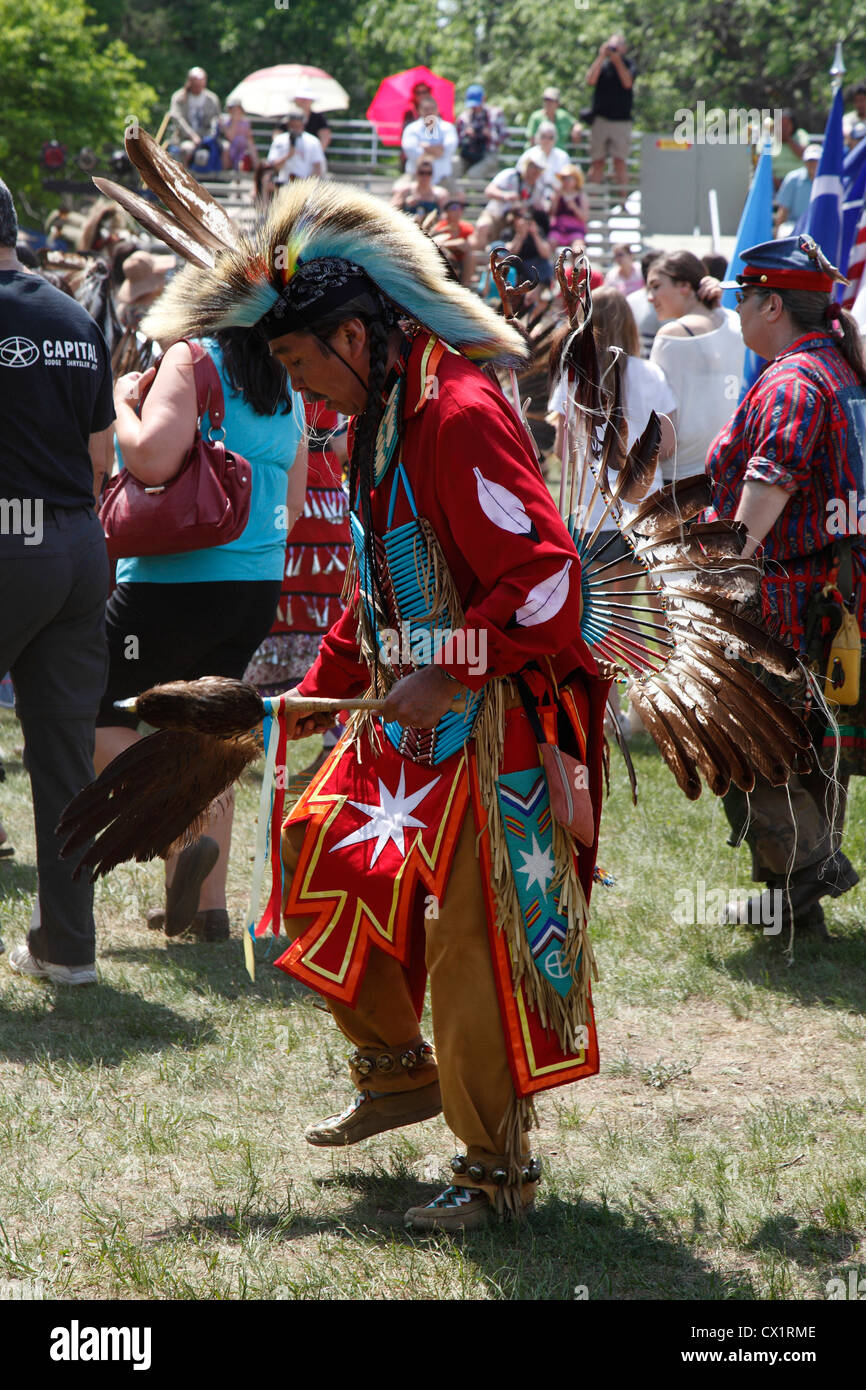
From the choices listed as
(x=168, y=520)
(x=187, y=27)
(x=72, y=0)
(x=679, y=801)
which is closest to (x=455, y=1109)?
(x=168, y=520)

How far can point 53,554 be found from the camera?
3824mm

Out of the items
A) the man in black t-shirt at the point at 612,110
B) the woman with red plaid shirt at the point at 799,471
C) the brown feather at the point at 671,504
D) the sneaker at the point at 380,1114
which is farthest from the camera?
the man in black t-shirt at the point at 612,110

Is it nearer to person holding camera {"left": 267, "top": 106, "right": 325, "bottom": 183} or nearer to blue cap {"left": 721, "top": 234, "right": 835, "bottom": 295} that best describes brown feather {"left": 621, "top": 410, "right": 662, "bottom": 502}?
blue cap {"left": 721, "top": 234, "right": 835, "bottom": 295}

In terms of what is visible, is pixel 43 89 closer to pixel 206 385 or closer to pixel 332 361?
pixel 206 385

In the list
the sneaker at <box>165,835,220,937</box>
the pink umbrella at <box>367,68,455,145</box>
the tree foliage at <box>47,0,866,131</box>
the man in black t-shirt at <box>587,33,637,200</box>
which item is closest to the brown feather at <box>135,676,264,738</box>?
the sneaker at <box>165,835,220,937</box>

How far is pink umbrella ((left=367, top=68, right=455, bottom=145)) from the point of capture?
19078 mm

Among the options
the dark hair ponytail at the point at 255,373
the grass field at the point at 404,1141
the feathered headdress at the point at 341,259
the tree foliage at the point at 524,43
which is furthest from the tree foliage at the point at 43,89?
the feathered headdress at the point at 341,259

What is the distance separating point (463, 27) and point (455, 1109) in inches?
1720

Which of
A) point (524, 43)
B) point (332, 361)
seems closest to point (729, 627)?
point (332, 361)

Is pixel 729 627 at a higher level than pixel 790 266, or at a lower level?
lower

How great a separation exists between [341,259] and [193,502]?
1.42 m

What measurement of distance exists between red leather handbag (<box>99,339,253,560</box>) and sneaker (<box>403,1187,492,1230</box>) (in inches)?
78.2

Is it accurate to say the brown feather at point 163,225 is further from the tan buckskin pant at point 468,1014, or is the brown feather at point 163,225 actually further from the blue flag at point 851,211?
the blue flag at point 851,211

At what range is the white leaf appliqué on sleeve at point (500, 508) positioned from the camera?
259 cm
